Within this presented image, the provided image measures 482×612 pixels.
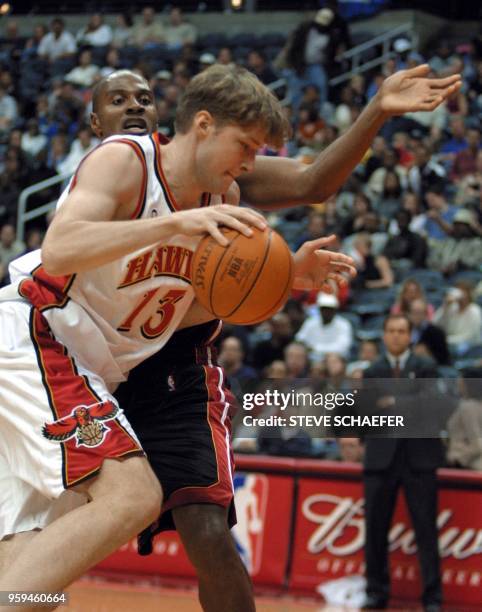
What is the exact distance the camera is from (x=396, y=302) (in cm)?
1062

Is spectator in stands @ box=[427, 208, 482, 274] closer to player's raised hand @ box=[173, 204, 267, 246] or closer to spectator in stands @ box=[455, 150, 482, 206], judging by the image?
spectator in stands @ box=[455, 150, 482, 206]

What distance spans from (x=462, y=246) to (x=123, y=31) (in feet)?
29.5

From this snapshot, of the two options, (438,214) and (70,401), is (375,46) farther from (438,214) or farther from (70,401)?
(70,401)

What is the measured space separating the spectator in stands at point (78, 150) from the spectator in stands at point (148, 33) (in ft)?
10.4

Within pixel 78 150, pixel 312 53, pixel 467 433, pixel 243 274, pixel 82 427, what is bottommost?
pixel 78 150

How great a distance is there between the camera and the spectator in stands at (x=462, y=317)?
10.1 meters

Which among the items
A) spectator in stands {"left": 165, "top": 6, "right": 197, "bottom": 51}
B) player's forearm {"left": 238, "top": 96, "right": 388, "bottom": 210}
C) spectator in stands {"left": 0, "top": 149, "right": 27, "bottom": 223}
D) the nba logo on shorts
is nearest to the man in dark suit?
the nba logo on shorts

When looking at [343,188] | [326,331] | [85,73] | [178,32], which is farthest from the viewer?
[178,32]

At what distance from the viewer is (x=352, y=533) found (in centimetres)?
787

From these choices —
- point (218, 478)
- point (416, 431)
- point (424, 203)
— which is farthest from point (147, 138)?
point (424, 203)

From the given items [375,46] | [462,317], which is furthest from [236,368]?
[375,46]

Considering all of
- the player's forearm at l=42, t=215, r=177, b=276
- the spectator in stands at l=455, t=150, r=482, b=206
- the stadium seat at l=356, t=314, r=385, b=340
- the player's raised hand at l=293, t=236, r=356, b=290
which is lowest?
the stadium seat at l=356, t=314, r=385, b=340

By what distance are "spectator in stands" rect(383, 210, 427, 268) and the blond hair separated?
7.75 m

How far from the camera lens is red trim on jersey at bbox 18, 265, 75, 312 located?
380 cm
